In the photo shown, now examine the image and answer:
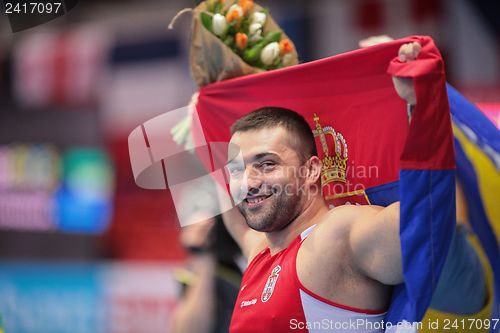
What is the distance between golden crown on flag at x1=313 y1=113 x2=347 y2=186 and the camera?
110 inches

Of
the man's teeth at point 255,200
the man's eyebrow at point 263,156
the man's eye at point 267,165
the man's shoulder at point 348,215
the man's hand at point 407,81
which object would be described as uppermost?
the man's hand at point 407,81

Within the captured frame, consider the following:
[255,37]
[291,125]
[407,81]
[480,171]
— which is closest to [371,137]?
[291,125]

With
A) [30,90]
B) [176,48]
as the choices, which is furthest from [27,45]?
[176,48]

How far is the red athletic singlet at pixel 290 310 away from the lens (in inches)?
101

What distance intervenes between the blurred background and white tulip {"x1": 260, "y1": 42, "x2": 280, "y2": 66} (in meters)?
5.33

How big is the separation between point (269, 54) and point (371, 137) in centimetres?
96

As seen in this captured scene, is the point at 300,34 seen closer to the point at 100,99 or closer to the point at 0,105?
the point at 100,99

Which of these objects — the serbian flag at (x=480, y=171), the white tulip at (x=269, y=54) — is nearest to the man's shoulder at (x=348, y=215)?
the serbian flag at (x=480, y=171)

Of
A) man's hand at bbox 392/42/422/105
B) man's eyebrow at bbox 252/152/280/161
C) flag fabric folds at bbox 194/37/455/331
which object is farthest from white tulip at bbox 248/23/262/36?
man's hand at bbox 392/42/422/105

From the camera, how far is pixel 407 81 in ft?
7.25

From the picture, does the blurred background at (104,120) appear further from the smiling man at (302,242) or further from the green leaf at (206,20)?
the smiling man at (302,242)

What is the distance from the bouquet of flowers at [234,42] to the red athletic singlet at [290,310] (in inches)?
41.5

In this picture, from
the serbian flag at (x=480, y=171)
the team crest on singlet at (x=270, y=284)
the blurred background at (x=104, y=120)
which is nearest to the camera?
the team crest on singlet at (x=270, y=284)

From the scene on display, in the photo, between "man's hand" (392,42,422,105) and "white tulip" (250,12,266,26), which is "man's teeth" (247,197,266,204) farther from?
"white tulip" (250,12,266,26)
